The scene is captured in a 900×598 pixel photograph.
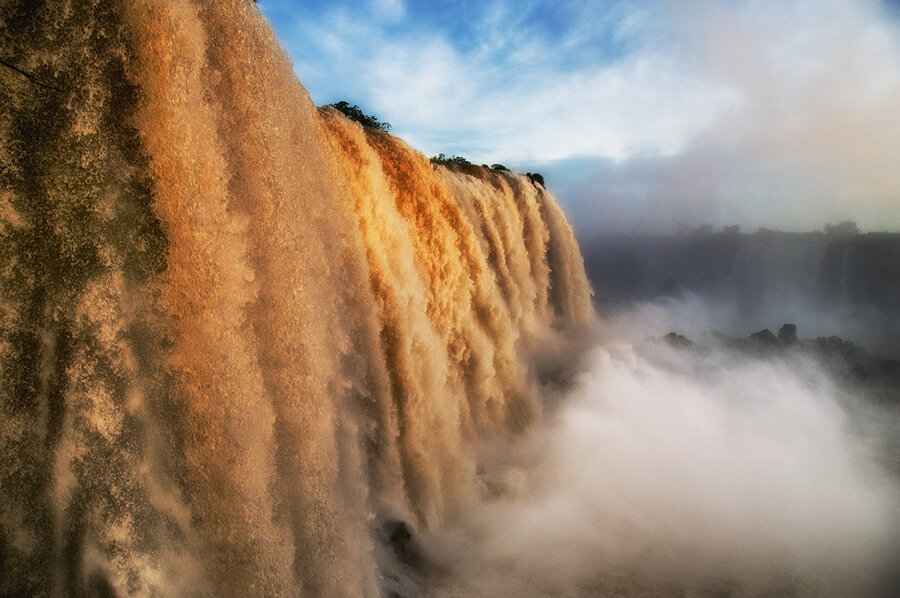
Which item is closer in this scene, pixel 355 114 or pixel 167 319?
pixel 167 319

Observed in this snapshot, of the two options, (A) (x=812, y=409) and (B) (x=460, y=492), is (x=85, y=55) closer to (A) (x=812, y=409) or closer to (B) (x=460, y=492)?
(B) (x=460, y=492)

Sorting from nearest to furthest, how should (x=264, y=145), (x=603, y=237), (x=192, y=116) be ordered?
(x=192, y=116) → (x=264, y=145) → (x=603, y=237)

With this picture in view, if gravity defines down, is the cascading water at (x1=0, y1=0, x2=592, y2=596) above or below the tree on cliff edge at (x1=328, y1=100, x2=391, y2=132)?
below

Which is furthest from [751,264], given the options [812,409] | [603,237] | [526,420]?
[526,420]

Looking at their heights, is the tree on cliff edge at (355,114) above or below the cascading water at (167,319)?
above

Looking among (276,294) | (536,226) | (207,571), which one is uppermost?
(536,226)

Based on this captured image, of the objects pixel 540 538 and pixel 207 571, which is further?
pixel 540 538

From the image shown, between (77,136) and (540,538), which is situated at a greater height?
(77,136)

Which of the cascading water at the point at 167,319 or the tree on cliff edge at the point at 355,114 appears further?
the tree on cliff edge at the point at 355,114
